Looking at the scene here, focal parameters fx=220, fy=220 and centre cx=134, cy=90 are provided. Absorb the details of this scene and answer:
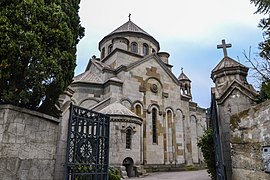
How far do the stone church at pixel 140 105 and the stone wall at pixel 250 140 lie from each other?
875 centimetres

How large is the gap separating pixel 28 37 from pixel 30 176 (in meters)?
3.32

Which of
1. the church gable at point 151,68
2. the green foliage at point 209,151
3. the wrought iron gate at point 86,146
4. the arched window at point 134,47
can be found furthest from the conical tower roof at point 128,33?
→ the wrought iron gate at point 86,146

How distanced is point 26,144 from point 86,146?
140 centimetres

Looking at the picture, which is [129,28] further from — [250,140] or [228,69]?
[250,140]

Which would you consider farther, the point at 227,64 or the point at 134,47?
the point at 134,47

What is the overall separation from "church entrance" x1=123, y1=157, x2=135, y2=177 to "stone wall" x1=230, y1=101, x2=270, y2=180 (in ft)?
29.1

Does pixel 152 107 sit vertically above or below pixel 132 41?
below

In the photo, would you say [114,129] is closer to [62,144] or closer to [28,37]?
[62,144]

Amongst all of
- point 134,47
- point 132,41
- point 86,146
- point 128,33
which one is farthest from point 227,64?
point 128,33

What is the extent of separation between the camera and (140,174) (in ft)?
45.5

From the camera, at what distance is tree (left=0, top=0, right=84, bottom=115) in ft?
17.0

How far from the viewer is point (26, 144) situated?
524 centimetres

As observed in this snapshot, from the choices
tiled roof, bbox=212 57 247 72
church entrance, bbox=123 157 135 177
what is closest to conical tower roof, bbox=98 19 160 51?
church entrance, bbox=123 157 135 177

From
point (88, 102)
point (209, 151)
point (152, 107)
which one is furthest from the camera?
point (152, 107)
